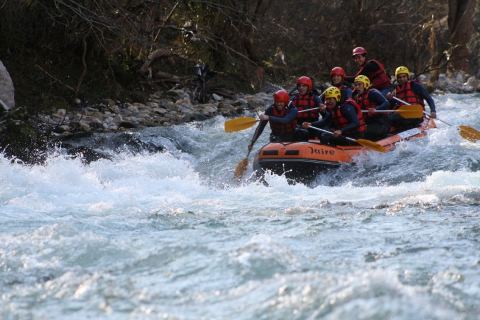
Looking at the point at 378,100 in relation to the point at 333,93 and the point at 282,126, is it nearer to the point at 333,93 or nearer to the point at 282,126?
the point at 333,93

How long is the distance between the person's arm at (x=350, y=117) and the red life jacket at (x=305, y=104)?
569 millimetres

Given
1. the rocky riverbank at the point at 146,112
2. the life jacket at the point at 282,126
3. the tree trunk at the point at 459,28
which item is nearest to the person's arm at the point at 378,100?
the life jacket at the point at 282,126

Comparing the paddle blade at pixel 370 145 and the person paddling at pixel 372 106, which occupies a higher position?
the person paddling at pixel 372 106

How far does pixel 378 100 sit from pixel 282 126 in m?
1.57

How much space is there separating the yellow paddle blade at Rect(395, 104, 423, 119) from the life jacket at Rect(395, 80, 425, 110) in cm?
77

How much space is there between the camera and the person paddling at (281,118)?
9.80 meters

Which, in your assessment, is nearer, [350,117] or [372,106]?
[350,117]

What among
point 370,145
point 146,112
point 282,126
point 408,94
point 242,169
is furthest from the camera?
point 146,112

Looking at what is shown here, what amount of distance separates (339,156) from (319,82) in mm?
10077

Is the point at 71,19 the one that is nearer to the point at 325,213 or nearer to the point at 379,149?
the point at 379,149

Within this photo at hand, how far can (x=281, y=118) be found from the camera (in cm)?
980

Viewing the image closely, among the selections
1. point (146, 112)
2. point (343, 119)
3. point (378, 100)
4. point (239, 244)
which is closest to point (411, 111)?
point (378, 100)

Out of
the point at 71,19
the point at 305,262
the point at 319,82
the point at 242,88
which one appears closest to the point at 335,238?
the point at 305,262

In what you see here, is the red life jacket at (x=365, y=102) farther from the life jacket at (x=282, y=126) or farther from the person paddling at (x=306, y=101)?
the life jacket at (x=282, y=126)
